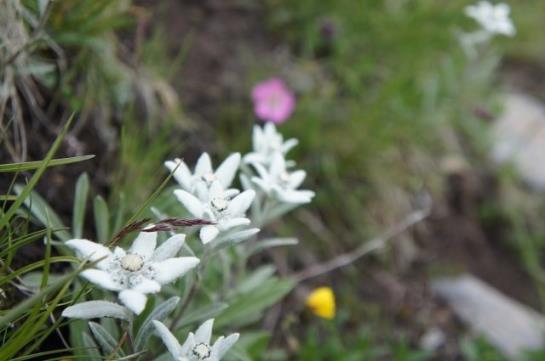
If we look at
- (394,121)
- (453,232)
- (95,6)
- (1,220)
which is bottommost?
(453,232)

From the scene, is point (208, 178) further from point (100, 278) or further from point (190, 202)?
point (100, 278)

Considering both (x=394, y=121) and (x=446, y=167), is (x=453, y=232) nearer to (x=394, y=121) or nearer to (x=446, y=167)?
(x=446, y=167)

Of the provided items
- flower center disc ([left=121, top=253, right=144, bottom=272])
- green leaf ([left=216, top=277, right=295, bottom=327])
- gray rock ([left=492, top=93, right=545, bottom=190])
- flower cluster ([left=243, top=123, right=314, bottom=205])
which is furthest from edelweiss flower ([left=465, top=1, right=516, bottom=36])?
flower center disc ([left=121, top=253, right=144, bottom=272])

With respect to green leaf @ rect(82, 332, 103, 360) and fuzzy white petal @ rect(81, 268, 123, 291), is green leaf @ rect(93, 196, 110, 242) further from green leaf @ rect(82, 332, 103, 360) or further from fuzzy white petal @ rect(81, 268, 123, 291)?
fuzzy white petal @ rect(81, 268, 123, 291)

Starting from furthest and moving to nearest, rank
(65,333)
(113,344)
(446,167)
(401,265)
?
(446,167) < (401,265) < (65,333) < (113,344)

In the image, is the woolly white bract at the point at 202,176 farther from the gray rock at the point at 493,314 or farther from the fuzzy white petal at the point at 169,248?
the gray rock at the point at 493,314

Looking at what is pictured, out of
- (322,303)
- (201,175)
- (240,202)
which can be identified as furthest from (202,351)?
(322,303)

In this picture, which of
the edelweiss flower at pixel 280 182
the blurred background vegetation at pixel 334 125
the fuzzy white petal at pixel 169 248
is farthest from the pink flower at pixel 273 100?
the fuzzy white petal at pixel 169 248

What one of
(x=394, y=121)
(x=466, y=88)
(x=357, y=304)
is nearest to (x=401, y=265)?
(x=357, y=304)
